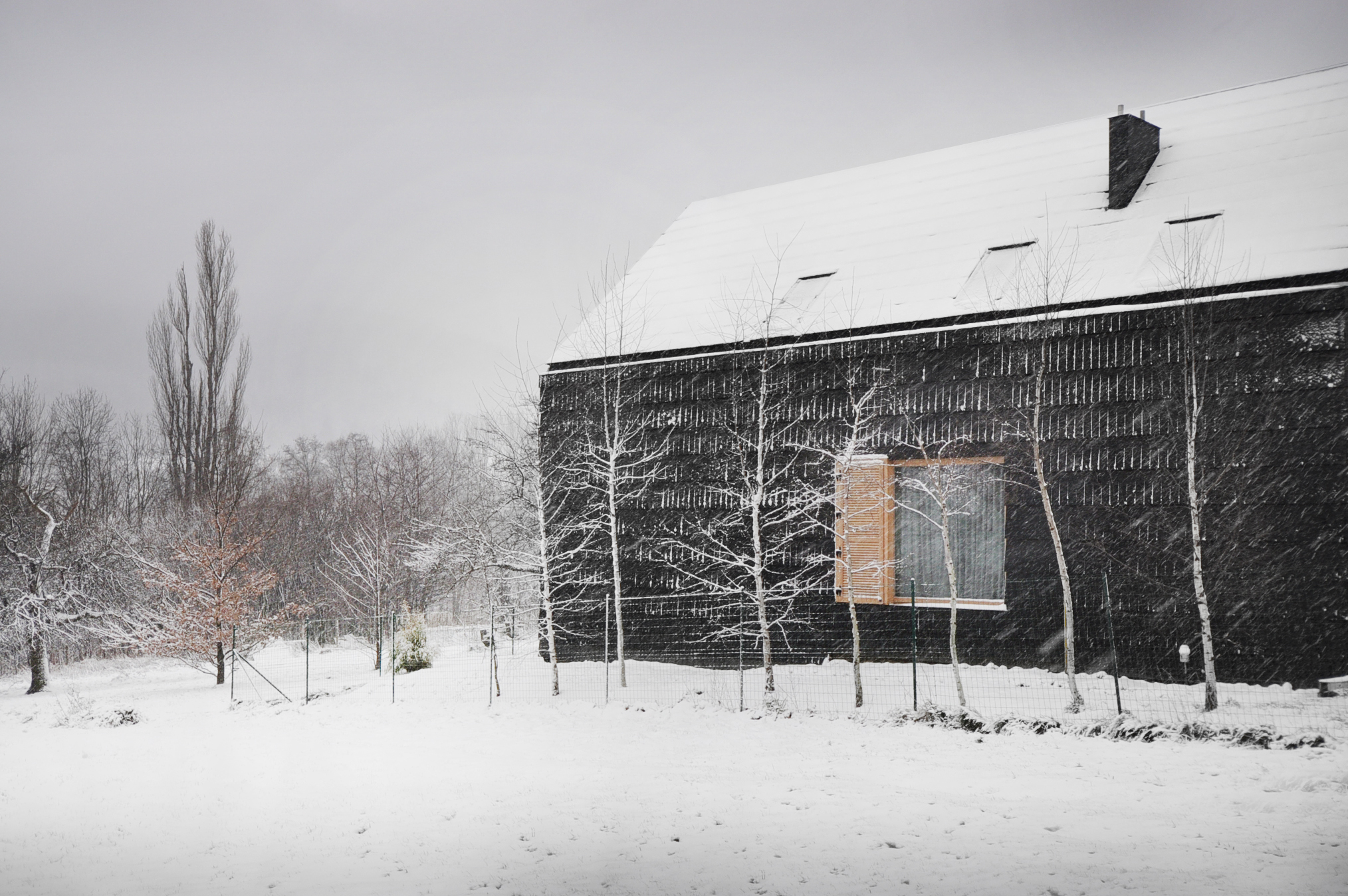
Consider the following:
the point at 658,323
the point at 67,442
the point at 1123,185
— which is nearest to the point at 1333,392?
the point at 1123,185

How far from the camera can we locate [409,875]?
19.5 feet

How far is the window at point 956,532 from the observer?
12.1 metres

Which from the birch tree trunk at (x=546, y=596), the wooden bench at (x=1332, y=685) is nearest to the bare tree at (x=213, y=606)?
the birch tree trunk at (x=546, y=596)

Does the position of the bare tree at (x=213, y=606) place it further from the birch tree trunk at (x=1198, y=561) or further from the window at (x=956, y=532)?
the birch tree trunk at (x=1198, y=561)

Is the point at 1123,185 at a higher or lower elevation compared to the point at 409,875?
higher

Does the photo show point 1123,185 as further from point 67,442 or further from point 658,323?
point 67,442

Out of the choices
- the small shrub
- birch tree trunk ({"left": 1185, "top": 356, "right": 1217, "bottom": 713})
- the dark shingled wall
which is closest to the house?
the dark shingled wall

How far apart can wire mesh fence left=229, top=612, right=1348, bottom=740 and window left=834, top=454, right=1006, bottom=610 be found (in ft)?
2.47

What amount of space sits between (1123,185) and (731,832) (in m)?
11.3

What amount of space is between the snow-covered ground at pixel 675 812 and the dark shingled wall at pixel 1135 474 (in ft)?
8.92

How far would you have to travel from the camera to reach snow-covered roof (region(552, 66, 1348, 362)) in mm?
11391

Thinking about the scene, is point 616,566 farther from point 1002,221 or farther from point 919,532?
point 1002,221

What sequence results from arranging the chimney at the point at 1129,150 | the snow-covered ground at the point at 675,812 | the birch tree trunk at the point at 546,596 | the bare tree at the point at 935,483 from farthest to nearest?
the birch tree trunk at the point at 546,596, the chimney at the point at 1129,150, the bare tree at the point at 935,483, the snow-covered ground at the point at 675,812

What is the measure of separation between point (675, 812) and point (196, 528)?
59.3 feet
